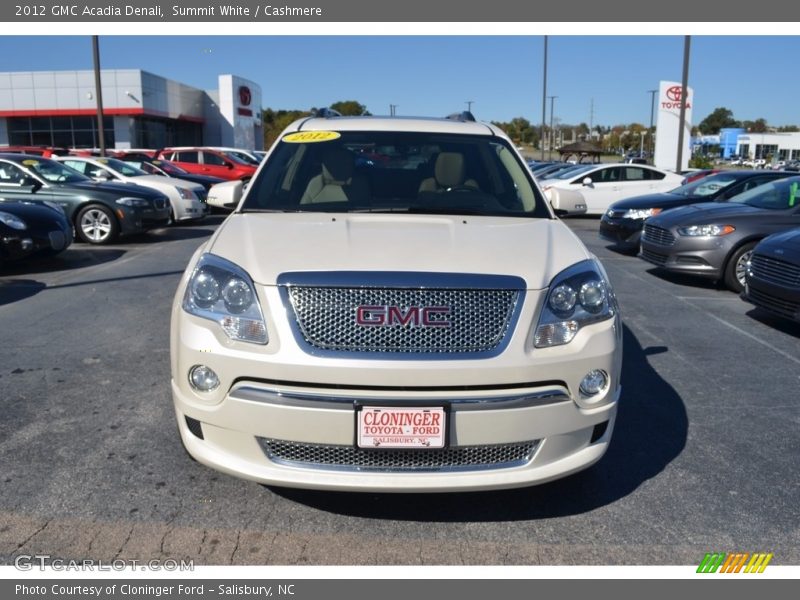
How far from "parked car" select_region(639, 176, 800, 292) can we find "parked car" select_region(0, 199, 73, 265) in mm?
7713

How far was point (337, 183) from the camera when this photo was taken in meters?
4.38

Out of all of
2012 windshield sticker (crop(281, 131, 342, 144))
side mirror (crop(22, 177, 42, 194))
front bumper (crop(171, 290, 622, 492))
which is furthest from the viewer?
side mirror (crop(22, 177, 42, 194))

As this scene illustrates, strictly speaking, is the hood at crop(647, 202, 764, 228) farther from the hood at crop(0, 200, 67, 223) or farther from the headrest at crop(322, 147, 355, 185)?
the hood at crop(0, 200, 67, 223)

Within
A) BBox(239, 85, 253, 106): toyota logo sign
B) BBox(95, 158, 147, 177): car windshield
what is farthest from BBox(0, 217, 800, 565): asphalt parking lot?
BBox(239, 85, 253, 106): toyota logo sign

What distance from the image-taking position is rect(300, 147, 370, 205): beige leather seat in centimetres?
425

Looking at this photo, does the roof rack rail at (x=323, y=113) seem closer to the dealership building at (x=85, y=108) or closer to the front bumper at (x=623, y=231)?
the front bumper at (x=623, y=231)

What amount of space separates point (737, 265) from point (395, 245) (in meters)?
6.86

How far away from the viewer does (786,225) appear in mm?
8758

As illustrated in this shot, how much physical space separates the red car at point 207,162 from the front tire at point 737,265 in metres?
16.9

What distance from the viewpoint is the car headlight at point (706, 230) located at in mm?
8914

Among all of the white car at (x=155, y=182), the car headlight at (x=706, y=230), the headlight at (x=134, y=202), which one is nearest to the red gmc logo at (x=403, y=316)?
the car headlight at (x=706, y=230)

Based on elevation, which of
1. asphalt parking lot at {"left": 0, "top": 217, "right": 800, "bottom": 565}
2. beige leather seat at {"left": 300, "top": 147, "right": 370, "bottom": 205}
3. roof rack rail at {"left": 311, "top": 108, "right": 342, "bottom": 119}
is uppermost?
roof rack rail at {"left": 311, "top": 108, "right": 342, "bottom": 119}

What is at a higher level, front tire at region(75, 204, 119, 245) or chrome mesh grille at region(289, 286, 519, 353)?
chrome mesh grille at region(289, 286, 519, 353)

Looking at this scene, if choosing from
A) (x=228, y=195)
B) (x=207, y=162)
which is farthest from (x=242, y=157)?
(x=228, y=195)
